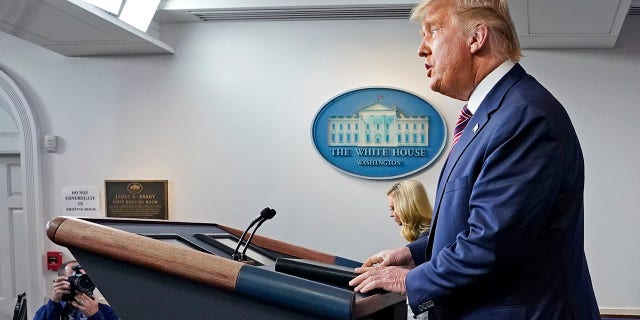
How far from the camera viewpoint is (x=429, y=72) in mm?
1298

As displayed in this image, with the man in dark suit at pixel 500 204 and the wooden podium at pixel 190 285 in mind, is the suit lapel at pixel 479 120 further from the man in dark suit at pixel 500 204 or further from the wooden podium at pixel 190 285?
the wooden podium at pixel 190 285

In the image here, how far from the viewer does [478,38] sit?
124 cm

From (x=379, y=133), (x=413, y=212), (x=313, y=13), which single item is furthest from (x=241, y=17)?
(x=413, y=212)

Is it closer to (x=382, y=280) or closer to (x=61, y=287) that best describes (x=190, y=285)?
(x=382, y=280)

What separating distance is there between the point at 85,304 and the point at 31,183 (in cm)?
193

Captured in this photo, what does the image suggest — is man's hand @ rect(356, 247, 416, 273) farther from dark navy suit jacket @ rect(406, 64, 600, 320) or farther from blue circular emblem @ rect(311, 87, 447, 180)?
blue circular emblem @ rect(311, 87, 447, 180)

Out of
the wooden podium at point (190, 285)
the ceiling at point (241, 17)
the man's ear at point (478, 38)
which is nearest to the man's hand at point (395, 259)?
the wooden podium at point (190, 285)

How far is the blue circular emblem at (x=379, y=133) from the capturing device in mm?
4141

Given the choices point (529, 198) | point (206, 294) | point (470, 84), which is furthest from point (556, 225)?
point (206, 294)

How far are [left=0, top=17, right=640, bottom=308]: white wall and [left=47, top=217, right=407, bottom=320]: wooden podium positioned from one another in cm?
294

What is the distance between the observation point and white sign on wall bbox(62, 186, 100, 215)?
177 inches

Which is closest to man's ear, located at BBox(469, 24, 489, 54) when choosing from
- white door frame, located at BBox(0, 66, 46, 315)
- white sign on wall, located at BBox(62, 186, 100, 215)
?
white sign on wall, located at BBox(62, 186, 100, 215)

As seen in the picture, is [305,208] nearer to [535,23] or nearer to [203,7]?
[203,7]

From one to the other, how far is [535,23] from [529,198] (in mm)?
2727
